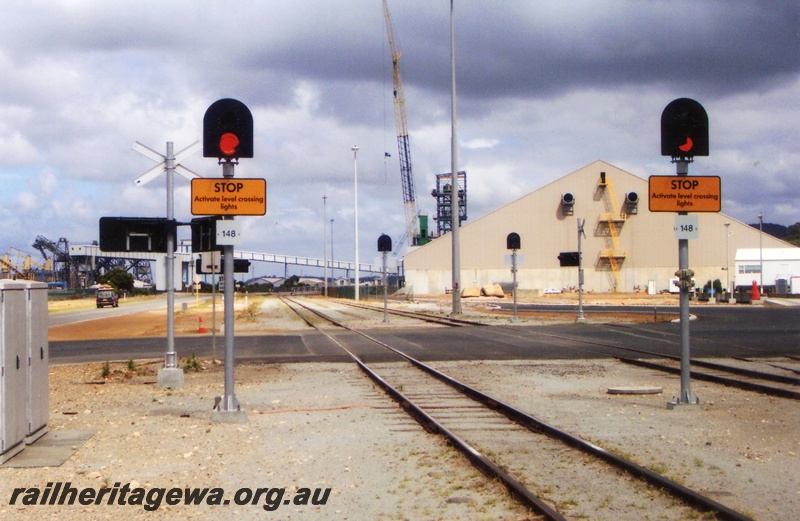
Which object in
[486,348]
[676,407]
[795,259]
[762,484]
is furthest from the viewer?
[795,259]

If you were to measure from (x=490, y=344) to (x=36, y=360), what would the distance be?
16945 millimetres

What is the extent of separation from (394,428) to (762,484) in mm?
4629

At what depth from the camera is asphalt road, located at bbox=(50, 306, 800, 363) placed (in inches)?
861

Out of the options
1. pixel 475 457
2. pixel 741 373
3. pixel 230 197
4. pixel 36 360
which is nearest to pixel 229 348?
pixel 230 197

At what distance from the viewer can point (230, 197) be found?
1118cm

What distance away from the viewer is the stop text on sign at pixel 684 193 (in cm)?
1202

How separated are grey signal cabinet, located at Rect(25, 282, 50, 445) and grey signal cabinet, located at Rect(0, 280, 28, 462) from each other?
0.13 metres

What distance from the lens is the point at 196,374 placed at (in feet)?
59.0

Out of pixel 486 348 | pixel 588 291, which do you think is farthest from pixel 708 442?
pixel 588 291

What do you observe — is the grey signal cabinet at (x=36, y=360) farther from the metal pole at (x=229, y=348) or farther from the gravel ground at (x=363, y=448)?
the metal pole at (x=229, y=348)

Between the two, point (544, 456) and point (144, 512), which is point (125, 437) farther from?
point (544, 456)

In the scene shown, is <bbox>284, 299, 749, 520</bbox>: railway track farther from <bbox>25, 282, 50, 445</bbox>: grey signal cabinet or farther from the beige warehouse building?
Answer: the beige warehouse building

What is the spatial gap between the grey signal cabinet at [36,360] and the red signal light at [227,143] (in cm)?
275

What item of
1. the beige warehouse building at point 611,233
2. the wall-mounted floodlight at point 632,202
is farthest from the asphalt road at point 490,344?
the beige warehouse building at point 611,233
